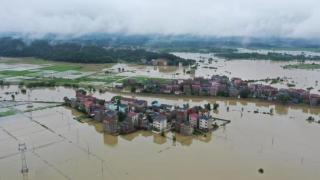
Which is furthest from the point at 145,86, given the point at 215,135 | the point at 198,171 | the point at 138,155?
the point at 198,171

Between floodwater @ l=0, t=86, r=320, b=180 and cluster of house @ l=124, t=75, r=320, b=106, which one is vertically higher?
cluster of house @ l=124, t=75, r=320, b=106

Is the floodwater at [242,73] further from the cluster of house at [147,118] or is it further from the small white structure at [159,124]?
the small white structure at [159,124]

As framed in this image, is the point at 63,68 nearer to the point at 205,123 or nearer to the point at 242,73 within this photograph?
the point at 242,73

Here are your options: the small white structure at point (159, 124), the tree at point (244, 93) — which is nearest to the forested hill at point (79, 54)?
the tree at point (244, 93)

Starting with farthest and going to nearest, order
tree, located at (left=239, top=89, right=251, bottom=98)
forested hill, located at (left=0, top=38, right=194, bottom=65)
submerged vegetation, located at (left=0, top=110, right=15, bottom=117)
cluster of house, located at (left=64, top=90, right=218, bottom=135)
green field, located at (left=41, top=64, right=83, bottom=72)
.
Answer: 1. forested hill, located at (left=0, top=38, right=194, bottom=65)
2. green field, located at (left=41, top=64, right=83, bottom=72)
3. tree, located at (left=239, top=89, right=251, bottom=98)
4. submerged vegetation, located at (left=0, top=110, right=15, bottom=117)
5. cluster of house, located at (left=64, top=90, right=218, bottom=135)

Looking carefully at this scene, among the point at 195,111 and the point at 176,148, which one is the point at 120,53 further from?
the point at 176,148

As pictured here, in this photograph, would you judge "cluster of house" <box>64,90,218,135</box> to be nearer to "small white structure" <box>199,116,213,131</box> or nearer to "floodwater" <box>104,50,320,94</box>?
"small white structure" <box>199,116,213,131</box>

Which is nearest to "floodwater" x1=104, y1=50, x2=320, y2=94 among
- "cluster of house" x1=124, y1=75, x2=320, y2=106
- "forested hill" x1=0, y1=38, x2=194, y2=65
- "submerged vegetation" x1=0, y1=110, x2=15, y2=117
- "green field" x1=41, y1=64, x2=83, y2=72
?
"forested hill" x1=0, y1=38, x2=194, y2=65
